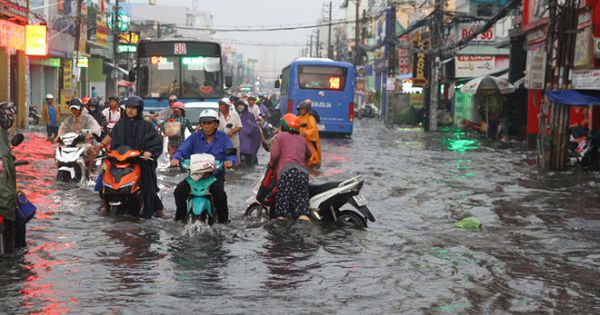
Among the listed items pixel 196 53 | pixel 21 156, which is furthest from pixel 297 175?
pixel 196 53

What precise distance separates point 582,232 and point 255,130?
34.4 ft

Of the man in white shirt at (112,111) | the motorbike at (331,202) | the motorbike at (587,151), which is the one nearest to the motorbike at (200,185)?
the motorbike at (331,202)

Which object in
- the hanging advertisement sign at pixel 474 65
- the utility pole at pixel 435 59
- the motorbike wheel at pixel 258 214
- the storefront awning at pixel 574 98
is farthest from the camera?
the hanging advertisement sign at pixel 474 65

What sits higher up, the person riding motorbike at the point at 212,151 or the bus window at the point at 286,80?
the bus window at the point at 286,80

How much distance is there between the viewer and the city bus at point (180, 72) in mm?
27422

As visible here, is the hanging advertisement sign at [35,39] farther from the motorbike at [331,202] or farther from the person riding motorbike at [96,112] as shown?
the motorbike at [331,202]

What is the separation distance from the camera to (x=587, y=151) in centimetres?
2173

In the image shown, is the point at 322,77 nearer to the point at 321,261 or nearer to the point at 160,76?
the point at 160,76

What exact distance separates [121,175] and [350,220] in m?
2.87

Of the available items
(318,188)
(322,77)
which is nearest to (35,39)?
(322,77)

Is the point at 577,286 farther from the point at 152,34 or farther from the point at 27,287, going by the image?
the point at 152,34

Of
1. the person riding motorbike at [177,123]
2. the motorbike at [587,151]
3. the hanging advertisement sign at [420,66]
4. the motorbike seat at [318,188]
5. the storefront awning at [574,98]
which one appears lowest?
the motorbike at [587,151]

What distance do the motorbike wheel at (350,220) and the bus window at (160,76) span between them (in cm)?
1647

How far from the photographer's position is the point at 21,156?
22.3 m
